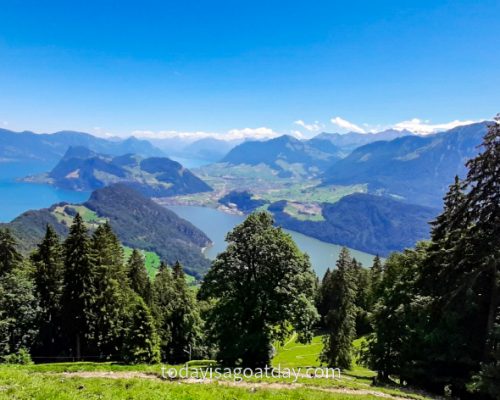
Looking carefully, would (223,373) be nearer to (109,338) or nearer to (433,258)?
(433,258)

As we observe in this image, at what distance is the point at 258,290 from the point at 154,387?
12223mm

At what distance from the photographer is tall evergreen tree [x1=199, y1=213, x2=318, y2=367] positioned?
26.6 m

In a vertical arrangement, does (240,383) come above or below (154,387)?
below

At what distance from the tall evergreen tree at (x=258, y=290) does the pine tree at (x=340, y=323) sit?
14.9 meters

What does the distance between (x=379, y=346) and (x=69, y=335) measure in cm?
3242

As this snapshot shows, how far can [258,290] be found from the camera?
87.9ft

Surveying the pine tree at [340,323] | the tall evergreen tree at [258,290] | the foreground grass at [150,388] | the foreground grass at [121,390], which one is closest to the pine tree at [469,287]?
the foreground grass at [150,388]

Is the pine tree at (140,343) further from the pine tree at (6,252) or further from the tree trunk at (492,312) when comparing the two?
the tree trunk at (492,312)

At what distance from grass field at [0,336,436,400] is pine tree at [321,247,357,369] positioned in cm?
2156

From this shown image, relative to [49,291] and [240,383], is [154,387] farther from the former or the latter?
[49,291]

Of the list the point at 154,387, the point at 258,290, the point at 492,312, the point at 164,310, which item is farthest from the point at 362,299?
the point at 154,387

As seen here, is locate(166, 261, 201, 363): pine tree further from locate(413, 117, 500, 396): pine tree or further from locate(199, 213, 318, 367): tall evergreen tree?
locate(413, 117, 500, 396): pine tree

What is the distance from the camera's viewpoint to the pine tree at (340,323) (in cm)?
4116

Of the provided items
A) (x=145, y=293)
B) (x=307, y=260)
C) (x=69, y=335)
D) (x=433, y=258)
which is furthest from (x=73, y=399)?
(x=145, y=293)
